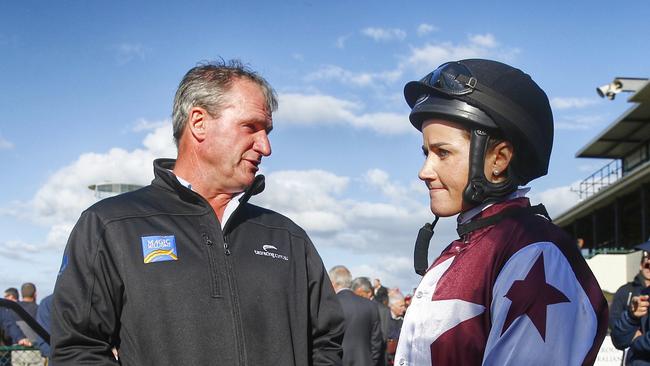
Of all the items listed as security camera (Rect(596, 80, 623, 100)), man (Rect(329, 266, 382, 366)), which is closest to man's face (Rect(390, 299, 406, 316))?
man (Rect(329, 266, 382, 366))

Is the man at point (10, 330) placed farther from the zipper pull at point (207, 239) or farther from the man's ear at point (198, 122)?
the zipper pull at point (207, 239)

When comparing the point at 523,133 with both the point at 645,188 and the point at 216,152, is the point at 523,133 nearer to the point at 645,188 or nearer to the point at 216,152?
the point at 216,152

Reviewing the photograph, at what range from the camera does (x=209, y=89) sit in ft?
11.3

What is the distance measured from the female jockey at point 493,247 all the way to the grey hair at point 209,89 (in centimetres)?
100

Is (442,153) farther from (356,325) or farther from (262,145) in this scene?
(356,325)

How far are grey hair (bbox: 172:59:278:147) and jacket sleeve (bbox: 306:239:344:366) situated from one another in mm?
744

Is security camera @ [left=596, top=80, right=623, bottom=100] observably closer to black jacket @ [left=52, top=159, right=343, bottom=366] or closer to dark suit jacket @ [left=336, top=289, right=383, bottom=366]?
dark suit jacket @ [left=336, top=289, right=383, bottom=366]

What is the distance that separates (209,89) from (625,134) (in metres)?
44.2

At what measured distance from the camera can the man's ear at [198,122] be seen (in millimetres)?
3428

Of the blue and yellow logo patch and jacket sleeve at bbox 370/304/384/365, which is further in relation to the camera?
jacket sleeve at bbox 370/304/384/365

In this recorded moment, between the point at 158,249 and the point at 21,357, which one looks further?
the point at 21,357

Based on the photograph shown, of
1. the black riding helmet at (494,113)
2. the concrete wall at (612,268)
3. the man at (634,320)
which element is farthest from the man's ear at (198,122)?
the concrete wall at (612,268)

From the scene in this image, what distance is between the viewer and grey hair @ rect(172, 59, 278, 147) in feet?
11.2

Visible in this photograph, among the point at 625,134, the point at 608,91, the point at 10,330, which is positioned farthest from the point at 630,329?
the point at 625,134
